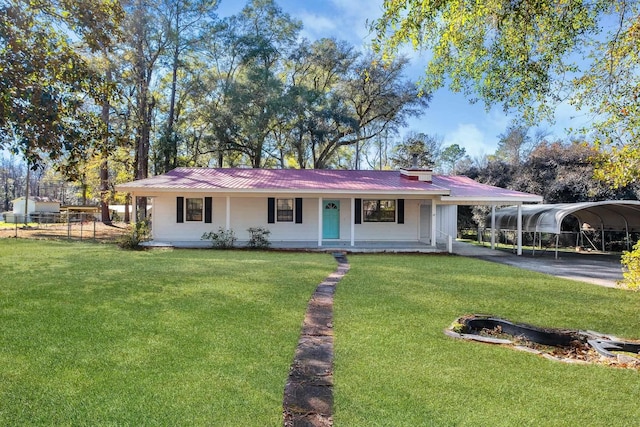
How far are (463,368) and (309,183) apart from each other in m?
13.6

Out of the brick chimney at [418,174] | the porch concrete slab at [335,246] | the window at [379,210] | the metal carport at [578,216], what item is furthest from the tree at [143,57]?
the metal carport at [578,216]

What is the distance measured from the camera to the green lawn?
3.16 m

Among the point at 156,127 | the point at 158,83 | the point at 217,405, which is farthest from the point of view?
the point at 158,83

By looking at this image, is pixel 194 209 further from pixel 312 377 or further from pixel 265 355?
pixel 312 377

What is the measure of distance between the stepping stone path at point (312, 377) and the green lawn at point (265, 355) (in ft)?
0.33

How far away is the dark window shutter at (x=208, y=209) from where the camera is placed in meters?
17.0

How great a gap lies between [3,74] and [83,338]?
146 inches

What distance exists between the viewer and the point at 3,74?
5.43 metres

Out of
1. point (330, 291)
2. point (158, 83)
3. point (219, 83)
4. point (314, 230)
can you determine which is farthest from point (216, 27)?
point (330, 291)

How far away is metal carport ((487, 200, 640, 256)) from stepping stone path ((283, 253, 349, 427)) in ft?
39.4

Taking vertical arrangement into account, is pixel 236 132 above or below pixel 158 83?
below

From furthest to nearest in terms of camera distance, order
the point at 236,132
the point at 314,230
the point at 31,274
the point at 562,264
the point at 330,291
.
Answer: the point at 236,132 < the point at 314,230 < the point at 562,264 < the point at 31,274 < the point at 330,291

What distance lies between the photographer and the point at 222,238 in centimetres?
1609

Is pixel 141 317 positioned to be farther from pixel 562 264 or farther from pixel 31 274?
pixel 562 264
